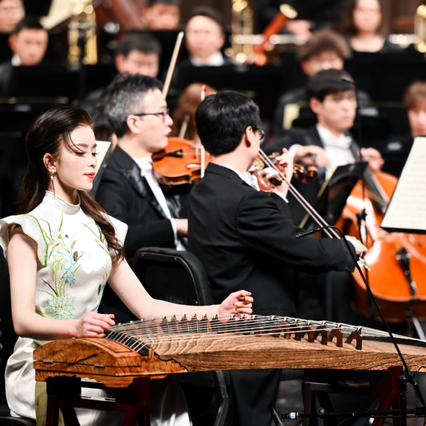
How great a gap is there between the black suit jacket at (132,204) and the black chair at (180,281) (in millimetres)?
356

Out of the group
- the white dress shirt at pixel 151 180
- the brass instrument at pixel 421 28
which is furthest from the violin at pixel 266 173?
the brass instrument at pixel 421 28

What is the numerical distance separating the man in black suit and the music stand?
1.98 feet

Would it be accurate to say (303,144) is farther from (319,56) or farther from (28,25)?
(28,25)

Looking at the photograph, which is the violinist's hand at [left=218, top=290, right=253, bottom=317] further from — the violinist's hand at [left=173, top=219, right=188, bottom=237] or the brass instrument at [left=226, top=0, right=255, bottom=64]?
the brass instrument at [left=226, top=0, right=255, bottom=64]

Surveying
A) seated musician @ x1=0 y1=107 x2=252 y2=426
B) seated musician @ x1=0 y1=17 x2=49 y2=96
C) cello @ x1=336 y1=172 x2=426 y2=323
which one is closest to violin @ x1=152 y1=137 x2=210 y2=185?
cello @ x1=336 y1=172 x2=426 y2=323

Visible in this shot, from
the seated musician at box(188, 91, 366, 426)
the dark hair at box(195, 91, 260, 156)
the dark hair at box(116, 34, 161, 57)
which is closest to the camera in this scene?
the seated musician at box(188, 91, 366, 426)

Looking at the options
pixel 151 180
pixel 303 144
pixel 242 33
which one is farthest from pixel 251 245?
pixel 242 33

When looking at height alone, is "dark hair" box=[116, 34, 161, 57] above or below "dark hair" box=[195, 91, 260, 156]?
above

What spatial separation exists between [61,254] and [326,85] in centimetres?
257

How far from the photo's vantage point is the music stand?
10.0ft

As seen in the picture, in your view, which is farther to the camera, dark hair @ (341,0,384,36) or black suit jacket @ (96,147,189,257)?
dark hair @ (341,0,384,36)

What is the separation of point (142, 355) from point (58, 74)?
4.09 metres

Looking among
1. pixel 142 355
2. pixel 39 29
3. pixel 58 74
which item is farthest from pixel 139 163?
pixel 39 29

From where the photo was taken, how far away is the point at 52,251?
189 centimetres
